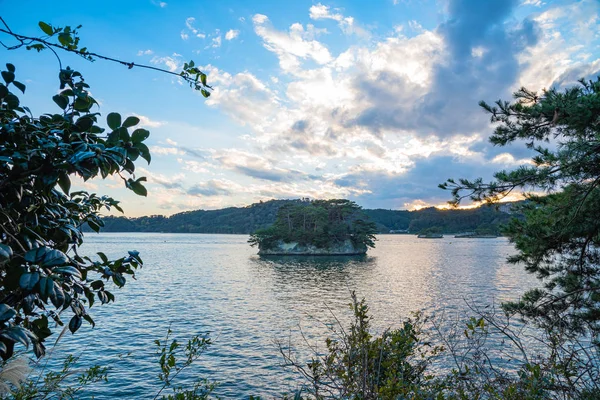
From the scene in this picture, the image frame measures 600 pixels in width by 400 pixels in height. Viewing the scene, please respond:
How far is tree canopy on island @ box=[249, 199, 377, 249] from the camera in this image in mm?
75750

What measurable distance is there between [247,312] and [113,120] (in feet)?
81.0

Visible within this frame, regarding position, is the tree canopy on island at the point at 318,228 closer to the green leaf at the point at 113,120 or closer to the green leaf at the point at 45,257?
the green leaf at the point at 113,120

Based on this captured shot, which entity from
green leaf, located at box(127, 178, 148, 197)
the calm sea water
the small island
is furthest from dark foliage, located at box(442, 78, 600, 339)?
the small island

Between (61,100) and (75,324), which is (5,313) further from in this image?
(61,100)

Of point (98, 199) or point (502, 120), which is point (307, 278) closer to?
point (502, 120)

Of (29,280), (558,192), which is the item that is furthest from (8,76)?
(558,192)

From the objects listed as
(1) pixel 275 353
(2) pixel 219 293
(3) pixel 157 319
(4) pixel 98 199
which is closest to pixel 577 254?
(4) pixel 98 199

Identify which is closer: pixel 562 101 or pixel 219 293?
pixel 562 101

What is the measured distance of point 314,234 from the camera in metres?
75.4

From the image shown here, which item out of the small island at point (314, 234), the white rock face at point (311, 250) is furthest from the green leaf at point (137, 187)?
the white rock face at point (311, 250)

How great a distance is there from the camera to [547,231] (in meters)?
8.99

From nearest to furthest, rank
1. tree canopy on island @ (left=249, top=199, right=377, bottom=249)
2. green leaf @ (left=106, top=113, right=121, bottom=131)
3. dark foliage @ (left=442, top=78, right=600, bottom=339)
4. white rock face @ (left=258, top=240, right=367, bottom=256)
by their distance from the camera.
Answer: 1. green leaf @ (left=106, top=113, right=121, bottom=131)
2. dark foliage @ (left=442, top=78, right=600, bottom=339)
3. white rock face @ (left=258, top=240, right=367, bottom=256)
4. tree canopy on island @ (left=249, top=199, right=377, bottom=249)

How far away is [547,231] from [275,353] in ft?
40.1

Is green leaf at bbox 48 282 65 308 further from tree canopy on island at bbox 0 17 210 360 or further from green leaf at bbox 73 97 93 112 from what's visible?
green leaf at bbox 73 97 93 112
